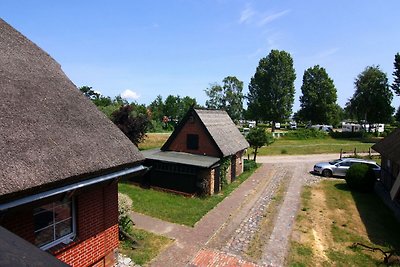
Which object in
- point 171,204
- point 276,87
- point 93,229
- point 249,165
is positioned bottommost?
point 171,204

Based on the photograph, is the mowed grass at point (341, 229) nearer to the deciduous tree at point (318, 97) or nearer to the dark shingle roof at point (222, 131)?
the dark shingle roof at point (222, 131)

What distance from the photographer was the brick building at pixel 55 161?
6086mm

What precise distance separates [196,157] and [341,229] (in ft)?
33.8

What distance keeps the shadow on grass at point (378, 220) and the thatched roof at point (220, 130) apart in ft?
30.8

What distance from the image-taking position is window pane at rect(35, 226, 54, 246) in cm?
731

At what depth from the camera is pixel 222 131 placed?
2503 centimetres

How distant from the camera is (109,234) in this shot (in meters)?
9.33

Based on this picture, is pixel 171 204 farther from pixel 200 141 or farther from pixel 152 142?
pixel 152 142

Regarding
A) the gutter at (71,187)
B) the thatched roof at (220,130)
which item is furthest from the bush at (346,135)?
the gutter at (71,187)

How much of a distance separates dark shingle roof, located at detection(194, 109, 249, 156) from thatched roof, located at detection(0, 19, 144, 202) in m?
13.6

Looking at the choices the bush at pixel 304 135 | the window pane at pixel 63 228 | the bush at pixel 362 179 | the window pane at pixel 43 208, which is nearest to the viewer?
the window pane at pixel 43 208

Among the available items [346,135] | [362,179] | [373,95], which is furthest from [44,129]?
[373,95]

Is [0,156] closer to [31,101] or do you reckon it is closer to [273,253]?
[31,101]

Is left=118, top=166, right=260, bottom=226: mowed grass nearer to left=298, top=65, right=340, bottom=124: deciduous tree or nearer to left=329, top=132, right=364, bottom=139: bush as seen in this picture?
left=329, top=132, right=364, bottom=139: bush
